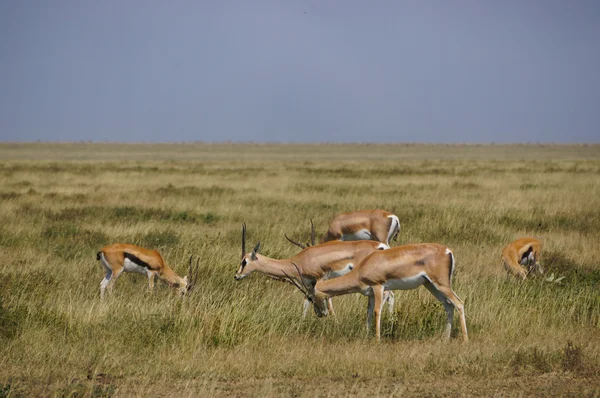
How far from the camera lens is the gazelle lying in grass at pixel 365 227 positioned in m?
12.7

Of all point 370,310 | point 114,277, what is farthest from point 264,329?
point 114,277

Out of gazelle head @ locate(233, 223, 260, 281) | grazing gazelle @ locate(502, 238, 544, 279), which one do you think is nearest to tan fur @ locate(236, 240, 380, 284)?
gazelle head @ locate(233, 223, 260, 281)

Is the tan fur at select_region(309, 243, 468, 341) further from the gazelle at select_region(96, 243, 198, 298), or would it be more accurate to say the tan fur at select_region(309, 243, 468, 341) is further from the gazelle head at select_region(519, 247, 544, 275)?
the gazelle head at select_region(519, 247, 544, 275)

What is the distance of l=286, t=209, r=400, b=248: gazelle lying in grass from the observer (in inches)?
501

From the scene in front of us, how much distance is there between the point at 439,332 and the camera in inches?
327

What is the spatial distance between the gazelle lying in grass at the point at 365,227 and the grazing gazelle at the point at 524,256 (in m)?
2.02

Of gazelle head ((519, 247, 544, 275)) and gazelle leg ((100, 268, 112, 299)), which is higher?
gazelle head ((519, 247, 544, 275))

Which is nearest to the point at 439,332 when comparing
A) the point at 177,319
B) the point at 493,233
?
the point at 177,319

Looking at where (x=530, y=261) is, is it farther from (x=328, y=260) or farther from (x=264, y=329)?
(x=264, y=329)

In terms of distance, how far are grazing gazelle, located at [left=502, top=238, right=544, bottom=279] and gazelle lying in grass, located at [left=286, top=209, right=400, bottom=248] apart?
2022 millimetres

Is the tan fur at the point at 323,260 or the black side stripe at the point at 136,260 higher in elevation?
the tan fur at the point at 323,260

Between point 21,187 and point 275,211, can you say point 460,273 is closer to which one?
point 275,211

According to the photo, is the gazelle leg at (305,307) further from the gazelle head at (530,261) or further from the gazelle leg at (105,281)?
the gazelle head at (530,261)

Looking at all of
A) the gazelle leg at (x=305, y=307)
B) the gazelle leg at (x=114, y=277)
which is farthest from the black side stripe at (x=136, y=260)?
the gazelle leg at (x=305, y=307)
